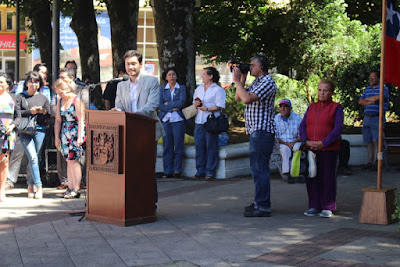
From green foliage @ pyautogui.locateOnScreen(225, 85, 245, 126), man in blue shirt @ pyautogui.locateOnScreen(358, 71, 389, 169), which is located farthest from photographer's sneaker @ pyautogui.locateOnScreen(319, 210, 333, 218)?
green foliage @ pyautogui.locateOnScreen(225, 85, 245, 126)

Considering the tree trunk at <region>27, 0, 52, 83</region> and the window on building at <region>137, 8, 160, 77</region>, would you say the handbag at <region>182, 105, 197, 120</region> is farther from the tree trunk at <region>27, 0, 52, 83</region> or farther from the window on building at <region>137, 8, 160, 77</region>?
the window on building at <region>137, 8, 160, 77</region>

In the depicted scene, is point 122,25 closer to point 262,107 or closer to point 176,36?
point 176,36

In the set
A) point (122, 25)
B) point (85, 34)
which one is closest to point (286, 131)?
point (122, 25)

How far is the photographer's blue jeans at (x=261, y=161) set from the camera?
28.9 feet

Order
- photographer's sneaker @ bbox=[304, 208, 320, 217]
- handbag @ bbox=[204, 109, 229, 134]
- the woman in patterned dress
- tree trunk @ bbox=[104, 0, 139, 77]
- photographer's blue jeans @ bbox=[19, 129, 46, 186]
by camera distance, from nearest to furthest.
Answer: photographer's sneaker @ bbox=[304, 208, 320, 217], the woman in patterned dress, photographer's blue jeans @ bbox=[19, 129, 46, 186], handbag @ bbox=[204, 109, 229, 134], tree trunk @ bbox=[104, 0, 139, 77]

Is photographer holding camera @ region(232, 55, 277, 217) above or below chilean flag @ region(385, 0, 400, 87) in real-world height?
below

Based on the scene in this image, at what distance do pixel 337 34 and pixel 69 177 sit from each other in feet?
47.8

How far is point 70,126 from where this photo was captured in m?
10.6

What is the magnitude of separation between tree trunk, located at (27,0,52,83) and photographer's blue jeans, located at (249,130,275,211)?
15577mm

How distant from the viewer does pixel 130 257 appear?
665 cm

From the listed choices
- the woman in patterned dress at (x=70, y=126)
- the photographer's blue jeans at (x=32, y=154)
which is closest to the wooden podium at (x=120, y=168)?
the woman in patterned dress at (x=70, y=126)

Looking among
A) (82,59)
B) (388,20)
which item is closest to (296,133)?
(388,20)

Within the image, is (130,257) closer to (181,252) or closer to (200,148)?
(181,252)

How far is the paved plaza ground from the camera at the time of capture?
654 centimetres
